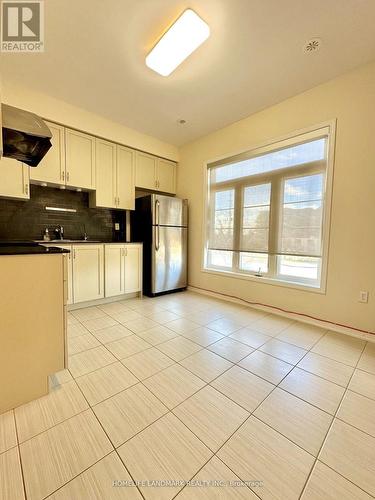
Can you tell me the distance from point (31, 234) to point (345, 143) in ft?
13.2

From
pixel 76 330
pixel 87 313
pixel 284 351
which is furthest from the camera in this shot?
pixel 87 313

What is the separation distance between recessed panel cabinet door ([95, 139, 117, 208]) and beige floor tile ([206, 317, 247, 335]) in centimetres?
235

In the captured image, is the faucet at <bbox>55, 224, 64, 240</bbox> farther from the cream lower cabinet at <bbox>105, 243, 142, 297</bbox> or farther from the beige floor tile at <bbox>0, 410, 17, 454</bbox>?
the beige floor tile at <bbox>0, 410, 17, 454</bbox>

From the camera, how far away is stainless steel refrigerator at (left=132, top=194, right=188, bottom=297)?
3.47 m

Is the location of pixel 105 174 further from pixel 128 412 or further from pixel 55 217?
pixel 128 412

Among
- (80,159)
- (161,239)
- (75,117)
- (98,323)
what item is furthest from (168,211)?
(98,323)

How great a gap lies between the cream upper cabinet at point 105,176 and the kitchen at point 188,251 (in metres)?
0.03

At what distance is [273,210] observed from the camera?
2.83 m

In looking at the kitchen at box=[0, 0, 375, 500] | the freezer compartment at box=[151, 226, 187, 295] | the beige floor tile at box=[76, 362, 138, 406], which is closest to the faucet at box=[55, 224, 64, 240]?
the kitchen at box=[0, 0, 375, 500]

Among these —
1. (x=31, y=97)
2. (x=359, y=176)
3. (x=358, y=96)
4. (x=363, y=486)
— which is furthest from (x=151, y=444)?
(x=31, y=97)

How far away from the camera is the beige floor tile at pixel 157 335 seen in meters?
2.10

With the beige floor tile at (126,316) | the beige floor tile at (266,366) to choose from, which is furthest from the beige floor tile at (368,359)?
the beige floor tile at (126,316)

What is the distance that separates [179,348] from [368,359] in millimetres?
1633

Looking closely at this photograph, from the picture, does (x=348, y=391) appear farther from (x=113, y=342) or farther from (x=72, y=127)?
(x=72, y=127)
